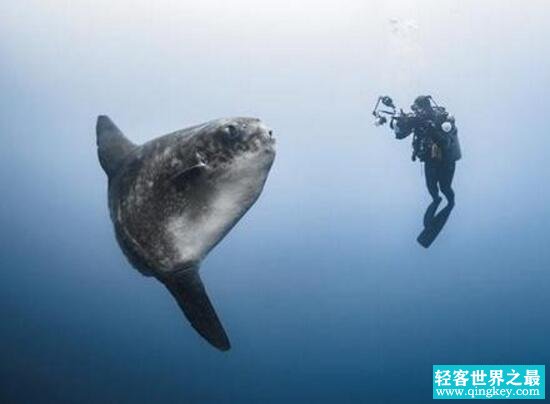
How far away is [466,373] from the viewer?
30.5 feet

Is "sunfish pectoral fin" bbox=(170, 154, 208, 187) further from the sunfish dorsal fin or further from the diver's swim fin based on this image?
the diver's swim fin

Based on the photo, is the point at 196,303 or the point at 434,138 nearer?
the point at 196,303

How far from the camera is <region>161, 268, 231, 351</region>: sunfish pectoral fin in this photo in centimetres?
364

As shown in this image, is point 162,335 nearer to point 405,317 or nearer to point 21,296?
point 21,296

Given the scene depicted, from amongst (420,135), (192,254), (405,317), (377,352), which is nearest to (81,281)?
(377,352)

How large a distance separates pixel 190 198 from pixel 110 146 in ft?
4.75

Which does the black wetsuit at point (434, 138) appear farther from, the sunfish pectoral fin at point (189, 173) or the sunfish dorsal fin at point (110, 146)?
the sunfish pectoral fin at point (189, 173)

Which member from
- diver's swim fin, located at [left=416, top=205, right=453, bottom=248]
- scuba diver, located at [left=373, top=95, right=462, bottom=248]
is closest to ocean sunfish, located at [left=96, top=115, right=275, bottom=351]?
scuba diver, located at [left=373, top=95, right=462, bottom=248]

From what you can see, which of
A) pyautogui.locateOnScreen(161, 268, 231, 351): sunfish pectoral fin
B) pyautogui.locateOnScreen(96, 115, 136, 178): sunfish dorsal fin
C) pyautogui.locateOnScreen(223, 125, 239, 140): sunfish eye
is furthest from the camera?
pyautogui.locateOnScreen(96, 115, 136, 178): sunfish dorsal fin

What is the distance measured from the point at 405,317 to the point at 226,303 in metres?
22.7

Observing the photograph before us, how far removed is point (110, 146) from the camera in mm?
4590

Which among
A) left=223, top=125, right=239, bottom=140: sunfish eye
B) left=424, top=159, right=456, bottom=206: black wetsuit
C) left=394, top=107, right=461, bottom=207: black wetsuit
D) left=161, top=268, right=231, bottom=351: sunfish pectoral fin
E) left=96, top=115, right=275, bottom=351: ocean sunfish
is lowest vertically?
left=161, top=268, right=231, bottom=351: sunfish pectoral fin

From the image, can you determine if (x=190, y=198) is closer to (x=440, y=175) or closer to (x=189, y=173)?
(x=189, y=173)

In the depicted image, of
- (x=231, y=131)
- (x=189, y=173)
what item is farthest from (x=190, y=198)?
(x=231, y=131)
